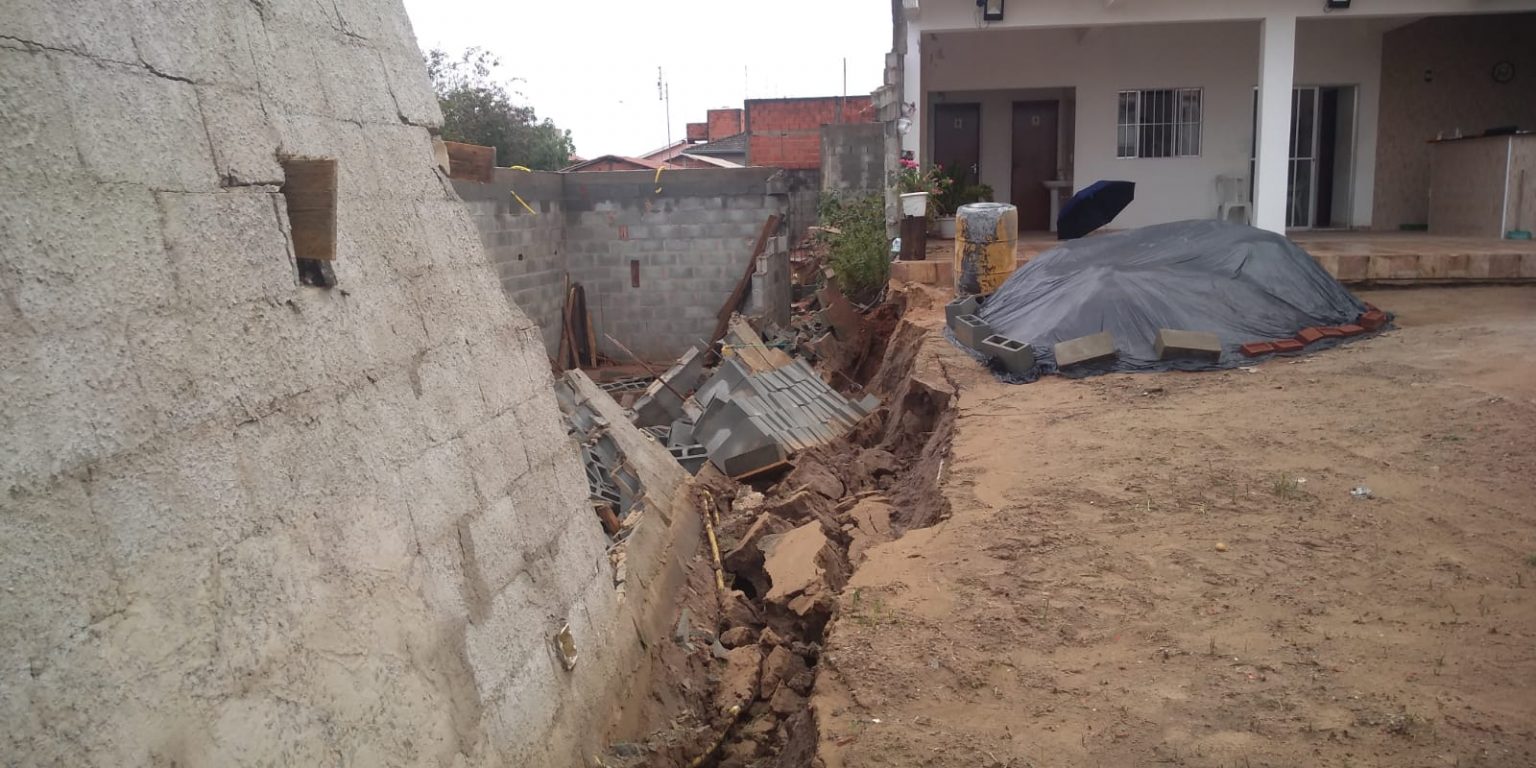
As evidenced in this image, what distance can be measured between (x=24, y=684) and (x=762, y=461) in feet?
22.6

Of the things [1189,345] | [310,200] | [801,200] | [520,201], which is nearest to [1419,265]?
[1189,345]

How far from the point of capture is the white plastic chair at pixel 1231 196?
48.7 ft

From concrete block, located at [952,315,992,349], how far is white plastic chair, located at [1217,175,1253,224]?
22.4 feet

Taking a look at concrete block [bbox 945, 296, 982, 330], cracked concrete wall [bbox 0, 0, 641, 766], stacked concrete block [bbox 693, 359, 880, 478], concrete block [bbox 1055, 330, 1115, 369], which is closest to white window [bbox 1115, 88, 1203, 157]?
concrete block [bbox 945, 296, 982, 330]

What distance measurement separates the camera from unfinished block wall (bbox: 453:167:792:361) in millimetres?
15781

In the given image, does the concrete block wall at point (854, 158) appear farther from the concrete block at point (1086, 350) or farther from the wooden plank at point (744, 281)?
the concrete block at point (1086, 350)

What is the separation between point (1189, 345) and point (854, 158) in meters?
8.25

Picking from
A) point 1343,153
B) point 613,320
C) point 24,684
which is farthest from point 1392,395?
point 613,320

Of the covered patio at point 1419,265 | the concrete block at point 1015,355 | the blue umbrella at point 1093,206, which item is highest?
the blue umbrella at point 1093,206

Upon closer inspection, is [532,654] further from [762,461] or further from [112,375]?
[762,461]

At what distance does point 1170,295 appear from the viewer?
31.2 ft

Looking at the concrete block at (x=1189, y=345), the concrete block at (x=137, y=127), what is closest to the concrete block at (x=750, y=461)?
the concrete block at (x=1189, y=345)

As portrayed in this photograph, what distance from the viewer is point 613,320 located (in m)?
16.4

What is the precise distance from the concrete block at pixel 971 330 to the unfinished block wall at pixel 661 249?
20.1ft
